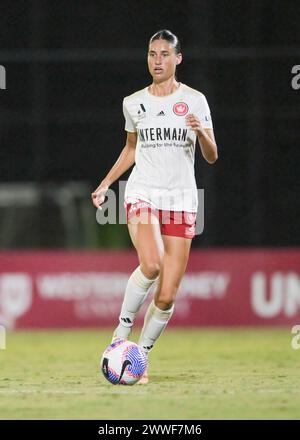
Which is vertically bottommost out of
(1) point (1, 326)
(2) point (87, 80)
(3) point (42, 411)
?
(1) point (1, 326)

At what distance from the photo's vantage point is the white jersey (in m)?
9.04

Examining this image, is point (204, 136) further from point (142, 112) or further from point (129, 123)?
point (129, 123)

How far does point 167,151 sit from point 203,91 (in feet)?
36.9

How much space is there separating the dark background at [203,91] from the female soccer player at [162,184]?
1042 cm

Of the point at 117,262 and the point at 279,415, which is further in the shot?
the point at 117,262

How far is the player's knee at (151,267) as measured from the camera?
8.80 metres

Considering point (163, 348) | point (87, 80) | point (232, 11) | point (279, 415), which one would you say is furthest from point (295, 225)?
point (279, 415)

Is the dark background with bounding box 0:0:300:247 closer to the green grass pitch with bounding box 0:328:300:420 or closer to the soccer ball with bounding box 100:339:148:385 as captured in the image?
the green grass pitch with bounding box 0:328:300:420

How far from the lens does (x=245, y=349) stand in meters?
12.8

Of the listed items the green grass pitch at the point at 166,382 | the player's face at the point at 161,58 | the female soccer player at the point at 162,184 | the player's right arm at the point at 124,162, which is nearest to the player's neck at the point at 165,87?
the female soccer player at the point at 162,184

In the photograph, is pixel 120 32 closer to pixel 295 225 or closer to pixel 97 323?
pixel 295 225

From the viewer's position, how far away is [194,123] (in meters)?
8.64

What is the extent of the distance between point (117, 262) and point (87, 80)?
470 inches

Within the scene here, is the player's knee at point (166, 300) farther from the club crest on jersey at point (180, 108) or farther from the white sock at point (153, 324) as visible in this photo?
the club crest on jersey at point (180, 108)
